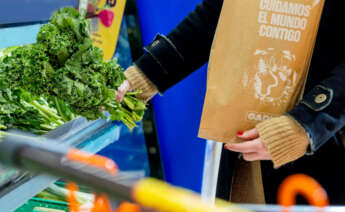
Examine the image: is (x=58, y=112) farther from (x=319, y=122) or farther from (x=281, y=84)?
(x=319, y=122)

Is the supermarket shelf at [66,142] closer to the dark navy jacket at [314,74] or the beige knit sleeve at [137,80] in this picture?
the beige knit sleeve at [137,80]

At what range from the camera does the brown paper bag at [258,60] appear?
135 cm

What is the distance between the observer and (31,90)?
4.42 ft

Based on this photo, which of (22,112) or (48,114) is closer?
(22,112)

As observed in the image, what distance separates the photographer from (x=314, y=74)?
1.39 m

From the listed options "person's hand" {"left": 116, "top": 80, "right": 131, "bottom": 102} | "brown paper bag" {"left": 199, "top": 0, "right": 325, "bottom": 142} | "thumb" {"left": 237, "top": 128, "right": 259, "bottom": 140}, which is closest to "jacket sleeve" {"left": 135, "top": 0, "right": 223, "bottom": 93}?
"person's hand" {"left": 116, "top": 80, "right": 131, "bottom": 102}

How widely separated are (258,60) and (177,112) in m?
1.29

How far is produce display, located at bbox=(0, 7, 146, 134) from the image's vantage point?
131cm

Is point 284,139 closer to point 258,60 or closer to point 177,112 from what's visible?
point 258,60

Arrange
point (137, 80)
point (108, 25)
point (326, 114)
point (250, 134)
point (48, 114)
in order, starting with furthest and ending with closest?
point (108, 25), point (137, 80), point (48, 114), point (250, 134), point (326, 114)

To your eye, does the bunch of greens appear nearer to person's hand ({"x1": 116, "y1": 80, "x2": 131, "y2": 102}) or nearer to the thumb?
person's hand ({"x1": 116, "y1": 80, "x2": 131, "y2": 102})

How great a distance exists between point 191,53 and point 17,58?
2.54ft

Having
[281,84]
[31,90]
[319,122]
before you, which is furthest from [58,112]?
[319,122]

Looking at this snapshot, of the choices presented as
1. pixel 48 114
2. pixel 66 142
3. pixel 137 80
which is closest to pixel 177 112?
pixel 137 80
